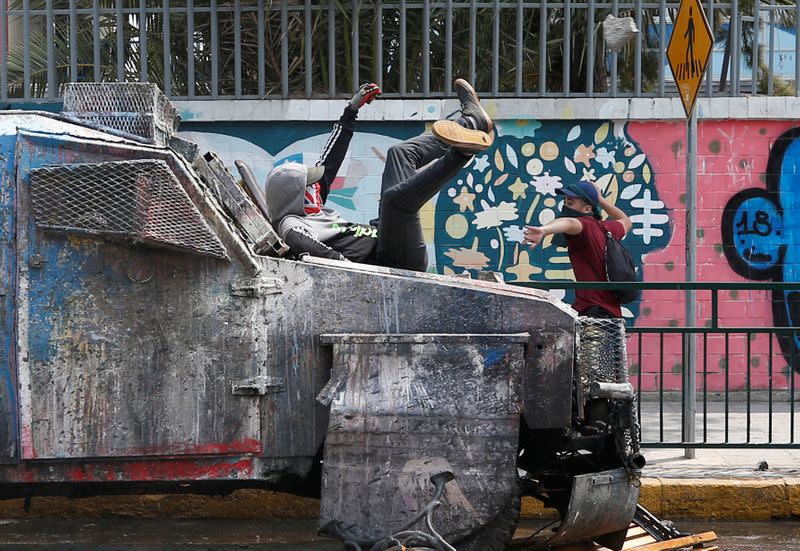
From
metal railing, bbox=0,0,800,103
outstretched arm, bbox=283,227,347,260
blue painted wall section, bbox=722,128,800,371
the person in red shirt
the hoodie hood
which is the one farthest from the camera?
blue painted wall section, bbox=722,128,800,371

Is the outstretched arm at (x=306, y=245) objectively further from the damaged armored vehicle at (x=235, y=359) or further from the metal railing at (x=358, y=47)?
the metal railing at (x=358, y=47)

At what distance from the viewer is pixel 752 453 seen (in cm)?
738

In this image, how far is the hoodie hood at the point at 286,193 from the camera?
511 centimetres

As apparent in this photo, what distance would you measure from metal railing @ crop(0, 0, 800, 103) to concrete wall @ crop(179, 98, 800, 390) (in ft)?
0.69

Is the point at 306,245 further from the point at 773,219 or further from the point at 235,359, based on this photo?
the point at 773,219

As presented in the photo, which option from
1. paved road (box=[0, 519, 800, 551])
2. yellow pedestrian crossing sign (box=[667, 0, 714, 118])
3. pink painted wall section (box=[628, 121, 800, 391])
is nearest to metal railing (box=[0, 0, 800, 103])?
pink painted wall section (box=[628, 121, 800, 391])

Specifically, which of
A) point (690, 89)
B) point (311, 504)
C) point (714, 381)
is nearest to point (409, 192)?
point (311, 504)

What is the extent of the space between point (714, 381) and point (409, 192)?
Result: 509cm

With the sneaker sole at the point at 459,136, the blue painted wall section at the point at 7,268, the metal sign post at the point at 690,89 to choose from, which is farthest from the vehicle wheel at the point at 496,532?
the metal sign post at the point at 690,89

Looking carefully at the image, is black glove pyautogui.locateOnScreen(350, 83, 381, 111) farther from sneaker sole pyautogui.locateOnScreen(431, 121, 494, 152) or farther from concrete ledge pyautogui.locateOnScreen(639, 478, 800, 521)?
concrete ledge pyautogui.locateOnScreen(639, 478, 800, 521)

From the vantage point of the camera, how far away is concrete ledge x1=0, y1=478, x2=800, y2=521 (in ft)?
21.0

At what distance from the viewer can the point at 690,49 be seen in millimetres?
7379

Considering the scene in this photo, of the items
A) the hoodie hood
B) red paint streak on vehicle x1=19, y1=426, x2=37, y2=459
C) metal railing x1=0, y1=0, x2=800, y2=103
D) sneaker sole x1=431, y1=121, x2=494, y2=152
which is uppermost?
metal railing x1=0, y1=0, x2=800, y2=103

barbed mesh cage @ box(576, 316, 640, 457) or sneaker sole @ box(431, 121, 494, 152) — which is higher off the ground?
sneaker sole @ box(431, 121, 494, 152)
